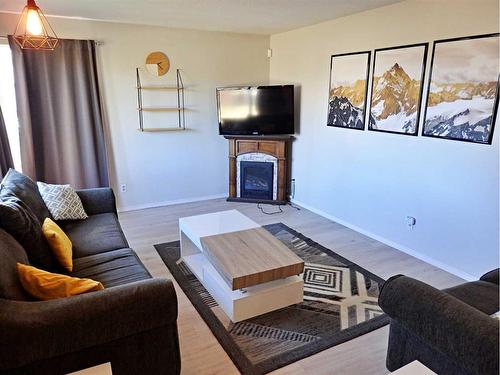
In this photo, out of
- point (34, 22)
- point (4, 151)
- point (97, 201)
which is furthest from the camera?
point (4, 151)

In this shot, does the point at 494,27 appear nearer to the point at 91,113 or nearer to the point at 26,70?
the point at 91,113

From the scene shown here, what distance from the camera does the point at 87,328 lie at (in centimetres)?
153

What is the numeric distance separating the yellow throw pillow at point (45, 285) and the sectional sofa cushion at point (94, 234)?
0.79m

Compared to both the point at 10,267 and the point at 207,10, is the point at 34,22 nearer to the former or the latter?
the point at 10,267

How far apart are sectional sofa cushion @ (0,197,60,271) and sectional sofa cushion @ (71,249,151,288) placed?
0.55 ft

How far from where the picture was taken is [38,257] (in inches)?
82.0

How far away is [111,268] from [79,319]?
776 millimetres

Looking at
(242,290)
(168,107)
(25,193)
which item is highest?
(168,107)

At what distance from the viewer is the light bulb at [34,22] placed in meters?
1.96

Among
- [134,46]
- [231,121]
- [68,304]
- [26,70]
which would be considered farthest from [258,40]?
[68,304]

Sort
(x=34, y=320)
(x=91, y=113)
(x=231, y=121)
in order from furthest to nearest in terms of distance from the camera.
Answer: (x=231, y=121)
(x=91, y=113)
(x=34, y=320)

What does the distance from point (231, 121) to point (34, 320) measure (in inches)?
154

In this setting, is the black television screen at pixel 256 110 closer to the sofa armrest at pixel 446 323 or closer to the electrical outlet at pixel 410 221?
the electrical outlet at pixel 410 221

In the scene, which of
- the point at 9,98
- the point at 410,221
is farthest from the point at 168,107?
the point at 410,221
